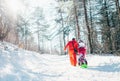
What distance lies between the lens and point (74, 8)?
34.9 metres

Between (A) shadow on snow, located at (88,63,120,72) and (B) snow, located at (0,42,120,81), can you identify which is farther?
(A) shadow on snow, located at (88,63,120,72)

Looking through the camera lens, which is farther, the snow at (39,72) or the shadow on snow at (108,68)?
the shadow on snow at (108,68)

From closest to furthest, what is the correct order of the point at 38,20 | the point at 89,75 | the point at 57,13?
1. the point at 89,75
2. the point at 57,13
3. the point at 38,20

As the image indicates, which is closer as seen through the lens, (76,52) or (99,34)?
(76,52)

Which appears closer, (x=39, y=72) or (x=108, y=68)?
(x=39, y=72)

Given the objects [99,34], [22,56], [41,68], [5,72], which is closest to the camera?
[5,72]

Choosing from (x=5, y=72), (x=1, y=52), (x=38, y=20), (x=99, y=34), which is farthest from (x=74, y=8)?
(x=38, y=20)

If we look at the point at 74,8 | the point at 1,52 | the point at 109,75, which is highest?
the point at 74,8

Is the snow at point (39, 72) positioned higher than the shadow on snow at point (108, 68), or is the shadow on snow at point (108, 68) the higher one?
the snow at point (39, 72)

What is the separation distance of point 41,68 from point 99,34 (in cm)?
3198

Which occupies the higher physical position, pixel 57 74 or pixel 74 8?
pixel 74 8

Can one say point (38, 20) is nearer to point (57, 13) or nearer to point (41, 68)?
point (57, 13)

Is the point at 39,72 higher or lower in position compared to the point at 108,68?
higher

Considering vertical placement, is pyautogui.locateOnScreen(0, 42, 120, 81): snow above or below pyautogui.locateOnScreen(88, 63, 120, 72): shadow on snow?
above
